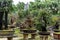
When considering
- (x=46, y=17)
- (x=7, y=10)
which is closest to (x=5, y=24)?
(x=7, y=10)

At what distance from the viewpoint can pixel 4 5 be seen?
8594mm

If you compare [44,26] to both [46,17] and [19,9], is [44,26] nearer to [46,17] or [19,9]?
[46,17]

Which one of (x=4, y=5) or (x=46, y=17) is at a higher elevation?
(x=4, y=5)

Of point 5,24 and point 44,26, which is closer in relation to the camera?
point 44,26

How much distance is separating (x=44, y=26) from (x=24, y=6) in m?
4.61

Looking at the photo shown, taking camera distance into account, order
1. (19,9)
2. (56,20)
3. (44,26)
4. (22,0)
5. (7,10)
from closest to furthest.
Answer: (44,26), (56,20), (7,10), (19,9), (22,0)

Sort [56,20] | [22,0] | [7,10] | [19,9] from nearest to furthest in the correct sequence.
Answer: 1. [56,20]
2. [7,10]
3. [19,9]
4. [22,0]

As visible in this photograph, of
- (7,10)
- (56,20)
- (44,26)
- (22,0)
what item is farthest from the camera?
(22,0)

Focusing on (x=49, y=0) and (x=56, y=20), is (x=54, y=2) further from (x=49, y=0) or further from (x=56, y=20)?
(x=56, y=20)

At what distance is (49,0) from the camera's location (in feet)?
29.6

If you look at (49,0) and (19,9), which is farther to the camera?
(19,9)

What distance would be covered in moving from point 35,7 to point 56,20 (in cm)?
207

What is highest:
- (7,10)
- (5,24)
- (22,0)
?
(22,0)

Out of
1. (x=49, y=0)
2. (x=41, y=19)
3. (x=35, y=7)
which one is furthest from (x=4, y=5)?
(x=41, y=19)
